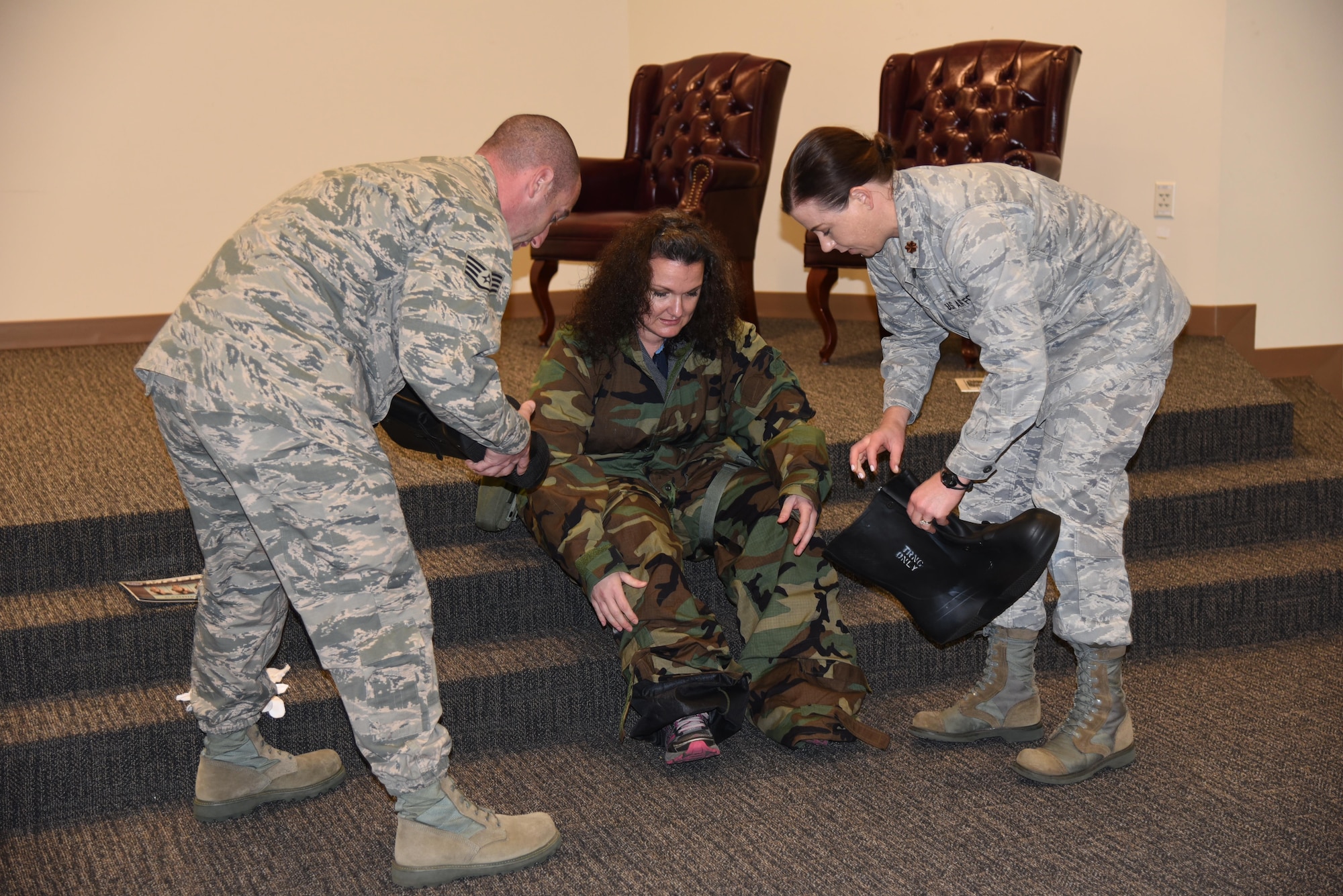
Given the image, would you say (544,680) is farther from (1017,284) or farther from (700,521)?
(1017,284)

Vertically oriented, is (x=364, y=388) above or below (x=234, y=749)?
above

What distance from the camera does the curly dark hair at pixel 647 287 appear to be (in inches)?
93.6

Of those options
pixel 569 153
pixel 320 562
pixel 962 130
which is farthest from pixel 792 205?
pixel 962 130

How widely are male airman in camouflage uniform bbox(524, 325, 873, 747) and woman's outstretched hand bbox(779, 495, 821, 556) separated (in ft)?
0.05

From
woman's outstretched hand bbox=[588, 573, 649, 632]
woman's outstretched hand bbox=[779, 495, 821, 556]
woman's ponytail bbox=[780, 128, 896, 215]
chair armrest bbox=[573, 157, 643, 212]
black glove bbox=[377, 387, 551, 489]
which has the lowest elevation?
woman's outstretched hand bbox=[588, 573, 649, 632]

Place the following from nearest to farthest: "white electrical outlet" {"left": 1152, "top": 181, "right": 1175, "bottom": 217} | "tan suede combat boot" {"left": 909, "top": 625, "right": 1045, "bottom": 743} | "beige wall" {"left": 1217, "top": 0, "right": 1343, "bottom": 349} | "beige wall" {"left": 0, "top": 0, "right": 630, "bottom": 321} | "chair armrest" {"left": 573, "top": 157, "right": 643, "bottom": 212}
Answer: "tan suede combat boot" {"left": 909, "top": 625, "right": 1045, "bottom": 743}, "beige wall" {"left": 1217, "top": 0, "right": 1343, "bottom": 349}, "white electrical outlet" {"left": 1152, "top": 181, "right": 1175, "bottom": 217}, "beige wall" {"left": 0, "top": 0, "right": 630, "bottom": 321}, "chair armrest" {"left": 573, "top": 157, "right": 643, "bottom": 212}

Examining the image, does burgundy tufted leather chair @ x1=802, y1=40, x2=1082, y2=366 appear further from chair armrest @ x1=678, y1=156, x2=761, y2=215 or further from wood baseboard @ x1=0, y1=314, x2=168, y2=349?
wood baseboard @ x1=0, y1=314, x2=168, y2=349

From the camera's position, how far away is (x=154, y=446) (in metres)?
2.98

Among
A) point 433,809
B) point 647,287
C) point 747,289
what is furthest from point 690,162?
point 433,809

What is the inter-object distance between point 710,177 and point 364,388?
2577mm

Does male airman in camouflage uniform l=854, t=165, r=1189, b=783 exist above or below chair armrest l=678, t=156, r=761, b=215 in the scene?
below

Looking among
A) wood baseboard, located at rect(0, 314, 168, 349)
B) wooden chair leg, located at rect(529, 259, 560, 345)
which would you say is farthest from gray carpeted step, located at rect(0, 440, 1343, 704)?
wood baseboard, located at rect(0, 314, 168, 349)

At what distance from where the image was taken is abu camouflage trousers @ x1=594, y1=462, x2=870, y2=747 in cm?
214

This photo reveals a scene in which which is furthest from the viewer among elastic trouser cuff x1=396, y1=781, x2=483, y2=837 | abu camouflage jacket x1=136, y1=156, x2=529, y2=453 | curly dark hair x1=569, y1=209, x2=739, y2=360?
curly dark hair x1=569, y1=209, x2=739, y2=360
